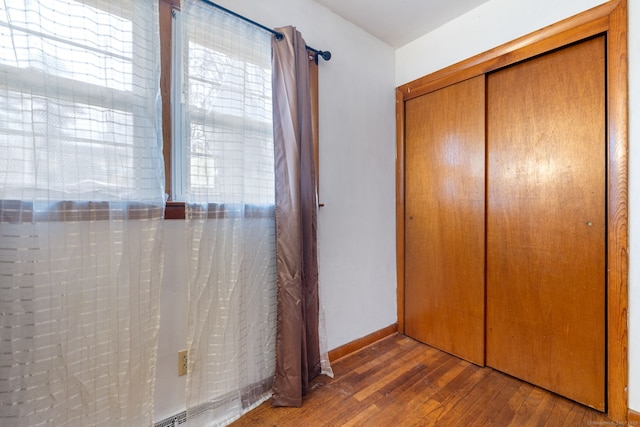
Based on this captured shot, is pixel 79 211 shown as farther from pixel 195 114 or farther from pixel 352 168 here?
pixel 352 168

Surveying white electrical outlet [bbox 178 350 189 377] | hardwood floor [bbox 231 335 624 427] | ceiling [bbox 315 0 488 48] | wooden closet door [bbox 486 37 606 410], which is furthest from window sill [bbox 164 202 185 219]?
wooden closet door [bbox 486 37 606 410]

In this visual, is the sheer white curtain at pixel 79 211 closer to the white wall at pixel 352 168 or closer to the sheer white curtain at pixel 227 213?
the sheer white curtain at pixel 227 213

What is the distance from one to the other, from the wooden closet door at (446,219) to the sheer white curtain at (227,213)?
3.89 ft

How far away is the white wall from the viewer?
174cm

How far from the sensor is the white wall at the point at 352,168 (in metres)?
1.74

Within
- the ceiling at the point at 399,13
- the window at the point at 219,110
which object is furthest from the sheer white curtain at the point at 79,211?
the ceiling at the point at 399,13

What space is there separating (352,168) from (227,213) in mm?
964

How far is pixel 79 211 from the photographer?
955mm

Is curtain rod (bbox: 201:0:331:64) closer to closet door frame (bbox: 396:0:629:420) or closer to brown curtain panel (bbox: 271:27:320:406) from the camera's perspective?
brown curtain panel (bbox: 271:27:320:406)

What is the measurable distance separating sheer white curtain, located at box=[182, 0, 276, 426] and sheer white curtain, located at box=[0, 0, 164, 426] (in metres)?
0.15

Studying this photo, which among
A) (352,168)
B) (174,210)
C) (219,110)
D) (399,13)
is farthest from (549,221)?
(174,210)

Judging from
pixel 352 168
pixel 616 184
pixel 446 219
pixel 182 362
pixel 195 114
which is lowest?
pixel 182 362

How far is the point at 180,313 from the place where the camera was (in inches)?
47.9

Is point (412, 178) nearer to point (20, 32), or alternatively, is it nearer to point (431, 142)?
point (431, 142)
